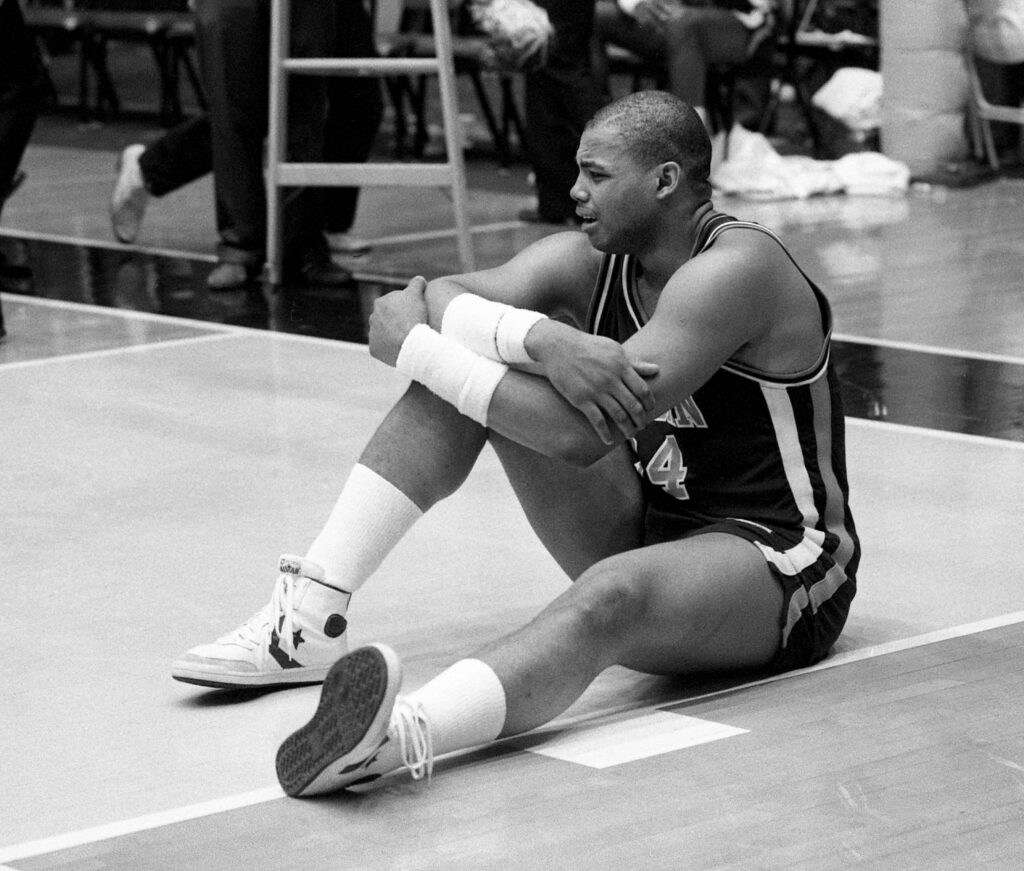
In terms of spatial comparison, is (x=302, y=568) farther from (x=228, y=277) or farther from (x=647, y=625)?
(x=228, y=277)

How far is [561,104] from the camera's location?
8.11 meters

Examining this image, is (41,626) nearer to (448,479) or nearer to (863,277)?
(448,479)

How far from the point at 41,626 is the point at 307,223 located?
391 cm

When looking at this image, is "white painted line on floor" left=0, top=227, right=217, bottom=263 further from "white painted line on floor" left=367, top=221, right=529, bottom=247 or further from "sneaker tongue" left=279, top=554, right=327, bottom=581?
"sneaker tongue" left=279, top=554, right=327, bottom=581

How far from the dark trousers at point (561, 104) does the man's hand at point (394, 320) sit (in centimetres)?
508

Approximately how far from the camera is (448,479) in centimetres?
289

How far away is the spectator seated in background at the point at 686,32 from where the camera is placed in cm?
888

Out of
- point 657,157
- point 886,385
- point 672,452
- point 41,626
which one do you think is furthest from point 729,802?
point 886,385

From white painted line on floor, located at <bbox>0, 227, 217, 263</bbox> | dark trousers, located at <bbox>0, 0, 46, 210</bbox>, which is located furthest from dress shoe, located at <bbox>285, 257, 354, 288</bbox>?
dark trousers, located at <bbox>0, 0, 46, 210</bbox>

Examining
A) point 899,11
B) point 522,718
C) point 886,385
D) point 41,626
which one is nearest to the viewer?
point 522,718

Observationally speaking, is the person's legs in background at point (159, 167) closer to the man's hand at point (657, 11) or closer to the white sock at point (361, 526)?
the man's hand at point (657, 11)

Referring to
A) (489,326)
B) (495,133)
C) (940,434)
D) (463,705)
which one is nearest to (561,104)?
(495,133)

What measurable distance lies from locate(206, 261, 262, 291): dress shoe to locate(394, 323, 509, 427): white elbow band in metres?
4.04

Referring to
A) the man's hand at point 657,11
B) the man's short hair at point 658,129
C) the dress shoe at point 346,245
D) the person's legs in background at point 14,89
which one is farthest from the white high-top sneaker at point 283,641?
the man's hand at point 657,11
